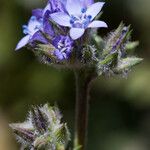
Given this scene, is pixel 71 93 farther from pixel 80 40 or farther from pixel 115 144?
pixel 80 40

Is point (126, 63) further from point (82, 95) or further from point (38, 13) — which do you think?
point (38, 13)

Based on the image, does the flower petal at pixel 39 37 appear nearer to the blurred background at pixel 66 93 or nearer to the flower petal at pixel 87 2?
the flower petal at pixel 87 2

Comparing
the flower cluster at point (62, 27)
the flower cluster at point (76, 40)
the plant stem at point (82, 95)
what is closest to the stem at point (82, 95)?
the plant stem at point (82, 95)

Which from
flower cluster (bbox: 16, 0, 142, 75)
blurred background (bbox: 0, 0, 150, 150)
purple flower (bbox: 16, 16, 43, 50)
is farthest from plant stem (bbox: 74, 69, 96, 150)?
blurred background (bbox: 0, 0, 150, 150)

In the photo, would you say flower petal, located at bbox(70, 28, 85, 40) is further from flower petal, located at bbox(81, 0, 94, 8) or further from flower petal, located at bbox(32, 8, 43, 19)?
flower petal, located at bbox(32, 8, 43, 19)

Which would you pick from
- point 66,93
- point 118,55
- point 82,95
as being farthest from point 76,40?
point 66,93

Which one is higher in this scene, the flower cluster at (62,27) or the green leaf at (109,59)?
the flower cluster at (62,27)
